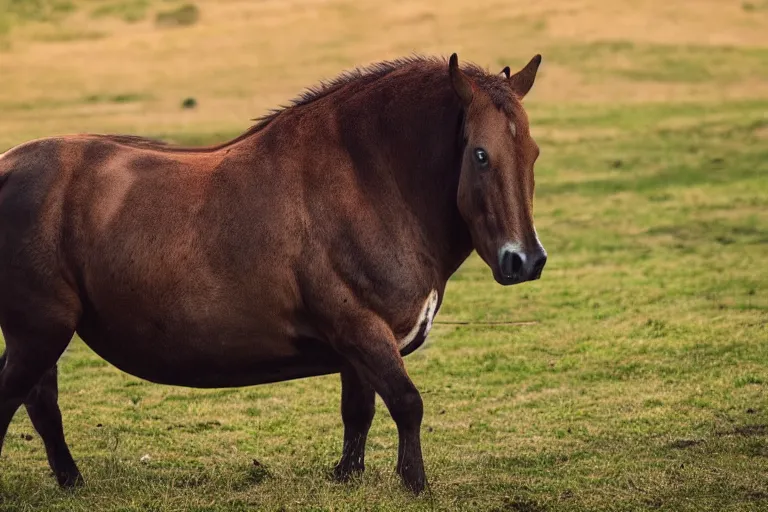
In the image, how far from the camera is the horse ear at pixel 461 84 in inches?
272

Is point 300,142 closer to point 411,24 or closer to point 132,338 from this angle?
point 132,338

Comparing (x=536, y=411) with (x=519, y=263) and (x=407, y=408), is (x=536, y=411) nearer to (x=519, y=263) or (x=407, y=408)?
(x=407, y=408)

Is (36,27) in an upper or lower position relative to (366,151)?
lower

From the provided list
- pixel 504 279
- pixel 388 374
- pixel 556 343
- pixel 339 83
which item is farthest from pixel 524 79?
pixel 556 343

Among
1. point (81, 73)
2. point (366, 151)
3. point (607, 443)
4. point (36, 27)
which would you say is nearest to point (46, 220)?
point (366, 151)

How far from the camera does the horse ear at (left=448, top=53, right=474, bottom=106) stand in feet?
22.7

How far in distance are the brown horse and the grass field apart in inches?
31.7

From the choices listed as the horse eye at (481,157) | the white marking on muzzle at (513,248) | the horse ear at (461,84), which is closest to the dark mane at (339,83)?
the horse ear at (461,84)

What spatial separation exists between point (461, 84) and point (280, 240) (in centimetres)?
135

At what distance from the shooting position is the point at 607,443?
28.8 feet

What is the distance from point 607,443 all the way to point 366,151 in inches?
116

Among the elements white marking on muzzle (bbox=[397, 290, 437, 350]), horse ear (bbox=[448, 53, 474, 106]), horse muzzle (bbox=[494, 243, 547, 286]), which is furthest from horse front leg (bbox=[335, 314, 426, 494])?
horse ear (bbox=[448, 53, 474, 106])

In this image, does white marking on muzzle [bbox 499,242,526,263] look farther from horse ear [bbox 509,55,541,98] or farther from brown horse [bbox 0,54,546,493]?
horse ear [bbox 509,55,541,98]

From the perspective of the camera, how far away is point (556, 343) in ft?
40.3
